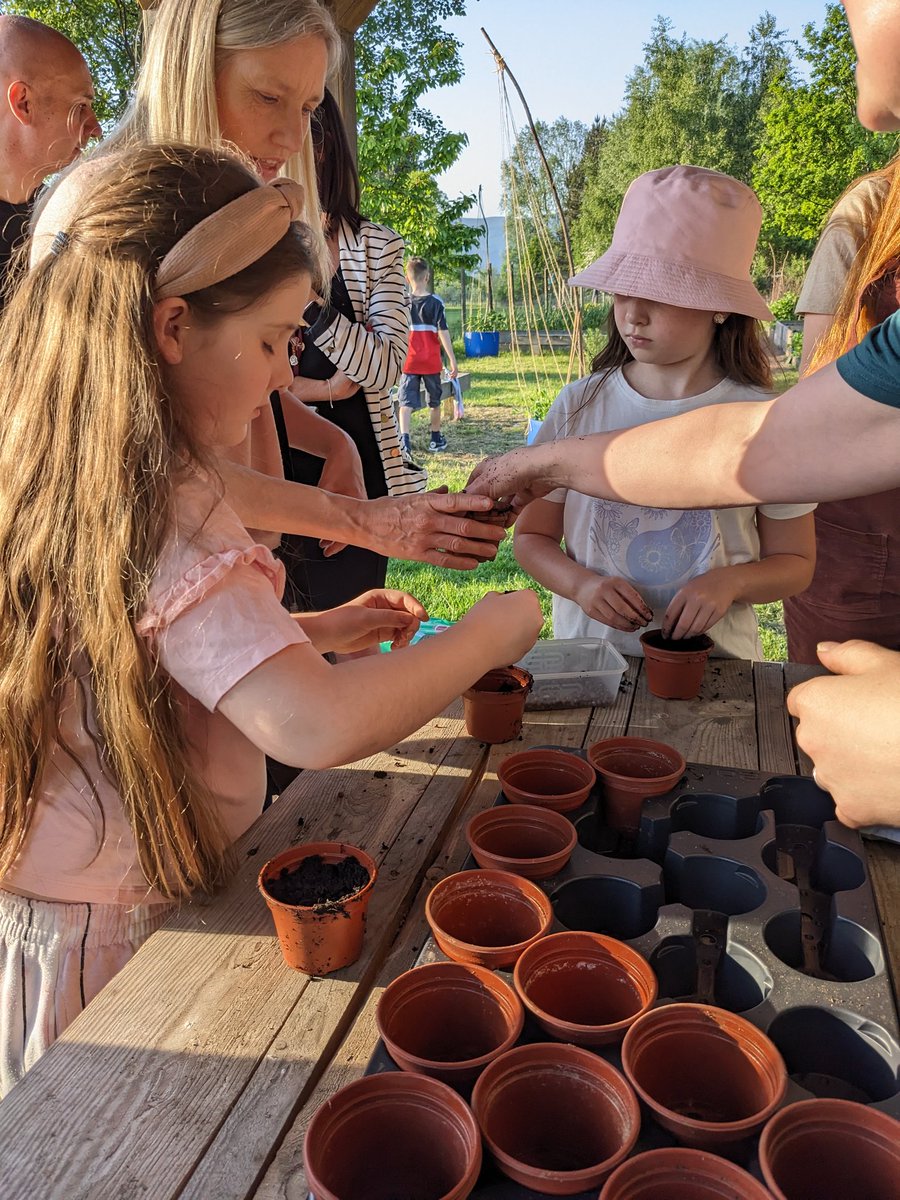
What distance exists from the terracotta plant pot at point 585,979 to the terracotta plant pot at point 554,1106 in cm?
10

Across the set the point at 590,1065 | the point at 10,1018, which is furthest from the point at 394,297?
the point at 590,1065

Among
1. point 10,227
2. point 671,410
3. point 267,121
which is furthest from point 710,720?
point 10,227

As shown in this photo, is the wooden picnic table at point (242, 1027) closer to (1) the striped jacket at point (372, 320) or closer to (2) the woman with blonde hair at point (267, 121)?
(2) the woman with blonde hair at point (267, 121)

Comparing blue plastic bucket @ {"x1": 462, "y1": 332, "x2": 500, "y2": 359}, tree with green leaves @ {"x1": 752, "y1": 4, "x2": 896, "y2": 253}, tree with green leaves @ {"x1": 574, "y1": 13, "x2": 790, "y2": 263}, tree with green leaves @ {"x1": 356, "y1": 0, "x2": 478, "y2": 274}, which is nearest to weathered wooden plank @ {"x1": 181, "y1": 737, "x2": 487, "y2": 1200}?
tree with green leaves @ {"x1": 356, "y1": 0, "x2": 478, "y2": 274}

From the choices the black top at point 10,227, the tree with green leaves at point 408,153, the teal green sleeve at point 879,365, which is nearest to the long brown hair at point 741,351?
the teal green sleeve at point 879,365

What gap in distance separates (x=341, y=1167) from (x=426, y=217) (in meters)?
11.0

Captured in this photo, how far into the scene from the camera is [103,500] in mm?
1248

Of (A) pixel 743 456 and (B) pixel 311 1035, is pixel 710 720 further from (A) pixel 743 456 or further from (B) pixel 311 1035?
(B) pixel 311 1035

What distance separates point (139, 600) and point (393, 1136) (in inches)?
29.3

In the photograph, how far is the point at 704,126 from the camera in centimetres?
2903

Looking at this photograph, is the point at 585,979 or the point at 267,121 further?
the point at 267,121

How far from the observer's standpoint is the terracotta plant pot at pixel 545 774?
1508mm

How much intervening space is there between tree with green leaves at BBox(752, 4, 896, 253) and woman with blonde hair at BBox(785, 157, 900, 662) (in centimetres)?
1457

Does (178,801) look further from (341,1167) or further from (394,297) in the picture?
(394,297)
